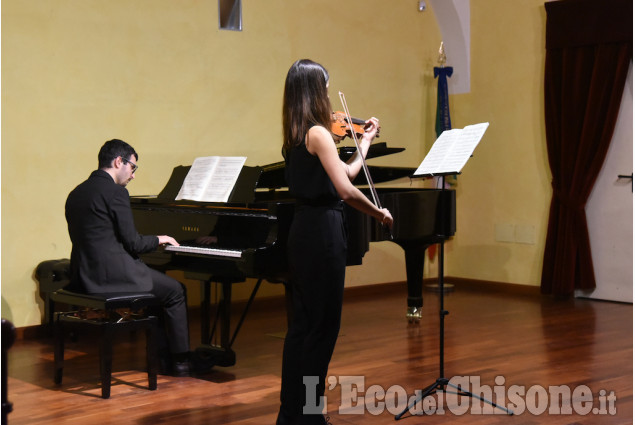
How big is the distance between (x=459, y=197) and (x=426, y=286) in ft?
2.94

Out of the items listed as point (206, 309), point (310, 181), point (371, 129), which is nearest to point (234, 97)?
point (206, 309)

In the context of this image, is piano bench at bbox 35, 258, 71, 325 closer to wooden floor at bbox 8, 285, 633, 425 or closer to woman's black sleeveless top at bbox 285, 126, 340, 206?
wooden floor at bbox 8, 285, 633, 425

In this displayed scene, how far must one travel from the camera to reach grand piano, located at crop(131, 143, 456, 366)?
416cm

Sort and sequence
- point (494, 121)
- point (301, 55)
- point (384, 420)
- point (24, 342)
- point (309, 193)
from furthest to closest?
1. point (494, 121)
2. point (301, 55)
3. point (24, 342)
4. point (384, 420)
5. point (309, 193)

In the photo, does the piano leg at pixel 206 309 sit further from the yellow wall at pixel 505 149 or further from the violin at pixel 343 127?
the yellow wall at pixel 505 149

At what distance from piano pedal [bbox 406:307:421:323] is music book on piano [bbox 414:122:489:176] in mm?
2307

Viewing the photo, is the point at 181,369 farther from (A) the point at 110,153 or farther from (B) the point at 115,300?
(A) the point at 110,153


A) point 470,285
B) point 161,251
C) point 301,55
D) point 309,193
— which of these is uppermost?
point 301,55

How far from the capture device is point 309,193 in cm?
303

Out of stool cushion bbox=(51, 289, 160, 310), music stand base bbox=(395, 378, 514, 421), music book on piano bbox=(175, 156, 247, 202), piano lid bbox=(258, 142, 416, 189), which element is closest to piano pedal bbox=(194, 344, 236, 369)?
stool cushion bbox=(51, 289, 160, 310)

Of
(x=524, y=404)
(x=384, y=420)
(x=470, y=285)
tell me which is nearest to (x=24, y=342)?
(x=384, y=420)

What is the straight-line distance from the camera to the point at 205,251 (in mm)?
4309

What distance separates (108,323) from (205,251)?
1.99 ft

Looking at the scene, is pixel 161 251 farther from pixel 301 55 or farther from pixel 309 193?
pixel 301 55
